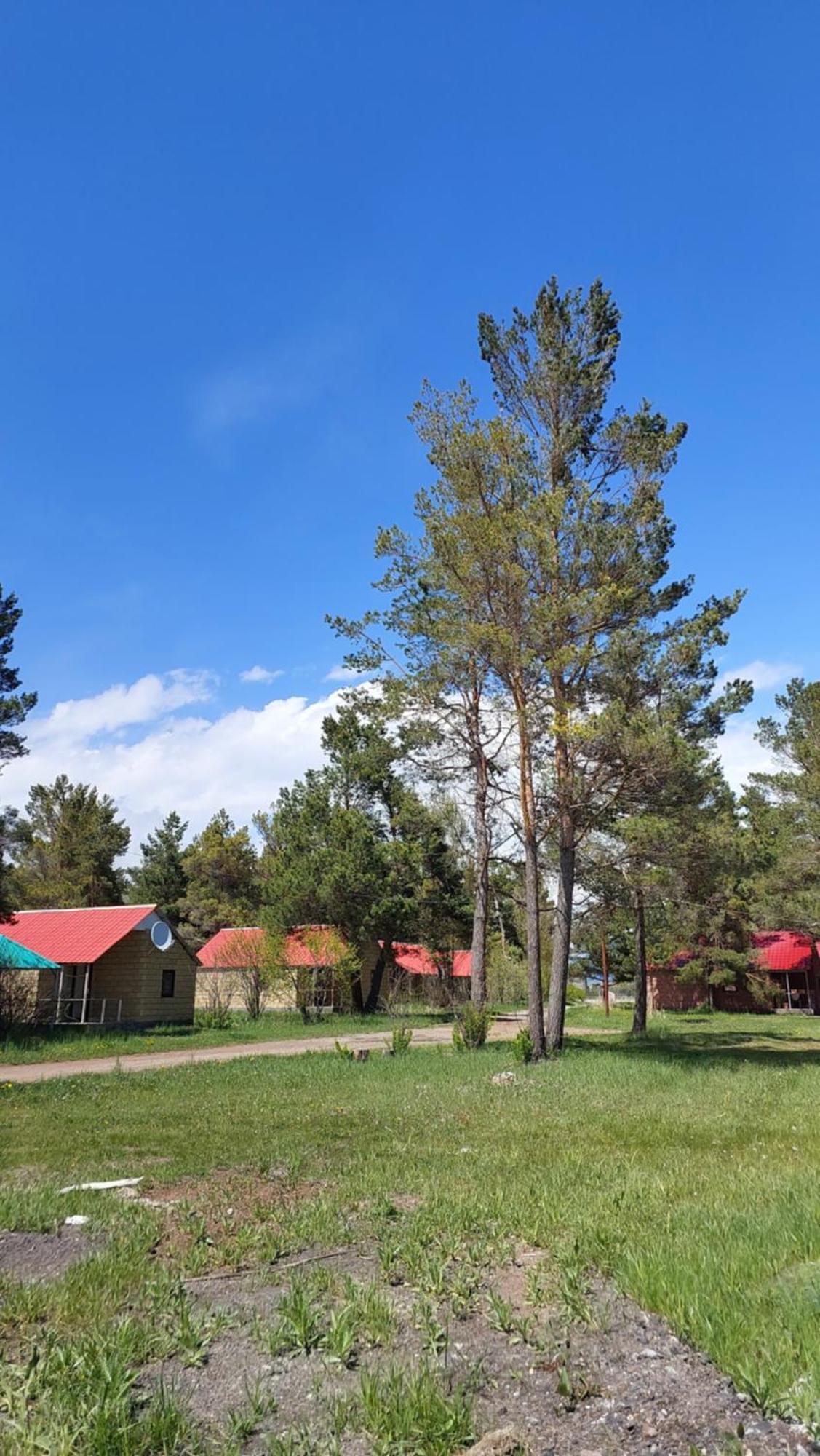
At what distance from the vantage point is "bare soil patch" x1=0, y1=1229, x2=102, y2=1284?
14.9 ft

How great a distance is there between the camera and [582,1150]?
26.8ft

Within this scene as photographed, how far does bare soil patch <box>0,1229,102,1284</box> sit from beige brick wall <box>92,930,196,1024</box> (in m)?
28.0

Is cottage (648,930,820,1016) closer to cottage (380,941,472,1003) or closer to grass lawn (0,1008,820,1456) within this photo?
cottage (380,941,472,1003)

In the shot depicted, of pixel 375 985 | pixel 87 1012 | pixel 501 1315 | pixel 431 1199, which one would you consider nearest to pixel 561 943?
pixel 431 1199

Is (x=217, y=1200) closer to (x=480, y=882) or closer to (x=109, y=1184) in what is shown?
(x=109, y=1184)

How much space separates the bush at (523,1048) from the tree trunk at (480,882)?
3.78 meters

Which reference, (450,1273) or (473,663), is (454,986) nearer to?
(473,663)

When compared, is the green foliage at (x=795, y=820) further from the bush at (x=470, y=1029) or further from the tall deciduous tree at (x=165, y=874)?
the tall deciduous tree at (x=165, y=874)

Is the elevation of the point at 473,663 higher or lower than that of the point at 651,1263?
higher

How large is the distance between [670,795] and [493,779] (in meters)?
5.41

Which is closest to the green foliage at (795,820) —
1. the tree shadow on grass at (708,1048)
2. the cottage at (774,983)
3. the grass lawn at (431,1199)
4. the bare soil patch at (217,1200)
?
the tree shadow on grass at (708,1048)

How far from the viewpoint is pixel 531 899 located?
18.0 metres

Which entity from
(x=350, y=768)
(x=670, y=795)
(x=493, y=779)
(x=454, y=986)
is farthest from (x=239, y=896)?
(x=670, y=795)

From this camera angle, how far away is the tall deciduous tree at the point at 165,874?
58.5m
